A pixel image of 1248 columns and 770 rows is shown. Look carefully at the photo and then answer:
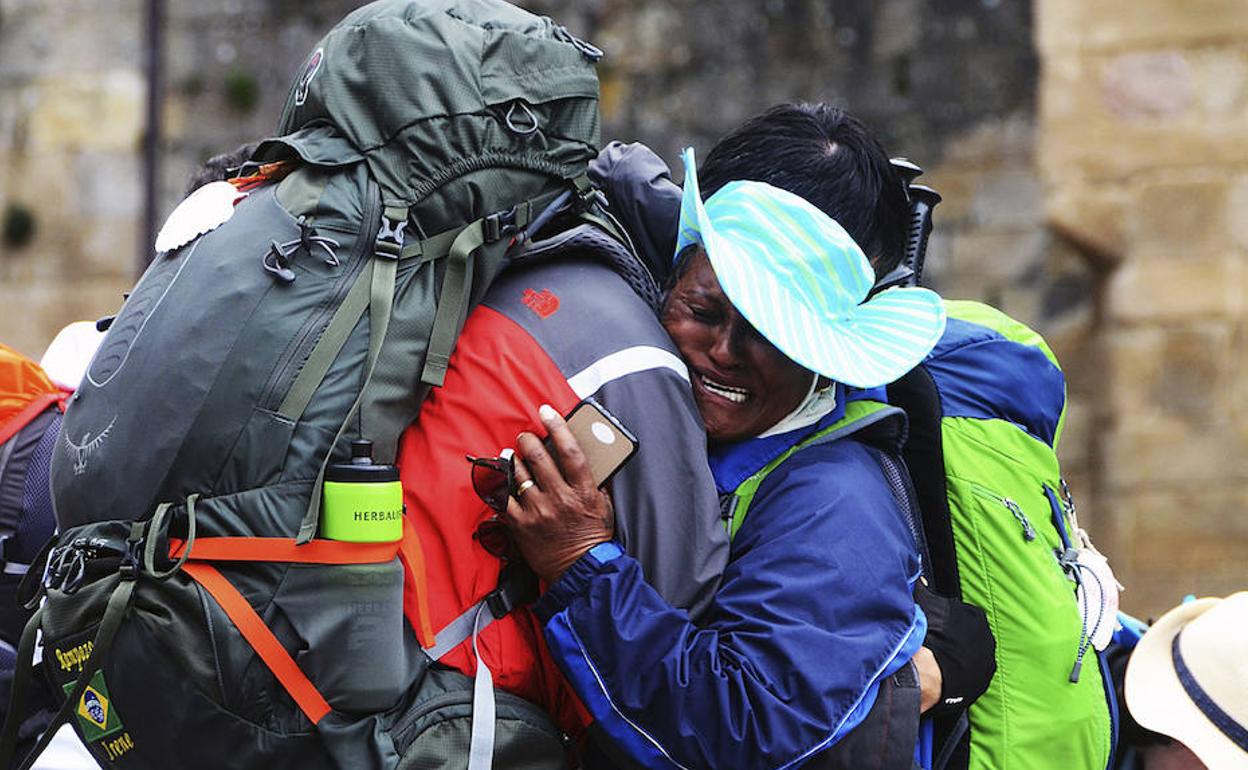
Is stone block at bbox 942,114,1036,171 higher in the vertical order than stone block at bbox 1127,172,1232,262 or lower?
higher

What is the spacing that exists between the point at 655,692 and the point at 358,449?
537 mm

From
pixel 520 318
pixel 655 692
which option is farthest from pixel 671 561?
pixel 520 318

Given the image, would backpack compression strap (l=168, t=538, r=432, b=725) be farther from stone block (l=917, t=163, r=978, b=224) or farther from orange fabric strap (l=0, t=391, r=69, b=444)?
stone block (l=917, t=163, r=978, b=224)

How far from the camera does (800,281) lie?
2.33m

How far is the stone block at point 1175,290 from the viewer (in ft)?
21.9

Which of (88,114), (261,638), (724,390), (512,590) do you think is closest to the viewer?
(261,638)

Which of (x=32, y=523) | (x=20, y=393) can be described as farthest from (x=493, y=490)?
(x=20, y=393)

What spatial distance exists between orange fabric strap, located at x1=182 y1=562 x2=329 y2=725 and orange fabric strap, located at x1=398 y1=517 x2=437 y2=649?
17cm

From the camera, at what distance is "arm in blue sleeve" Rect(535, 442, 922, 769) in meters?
2.14

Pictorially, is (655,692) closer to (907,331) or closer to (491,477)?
(491,477)

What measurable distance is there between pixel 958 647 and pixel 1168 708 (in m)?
0.78

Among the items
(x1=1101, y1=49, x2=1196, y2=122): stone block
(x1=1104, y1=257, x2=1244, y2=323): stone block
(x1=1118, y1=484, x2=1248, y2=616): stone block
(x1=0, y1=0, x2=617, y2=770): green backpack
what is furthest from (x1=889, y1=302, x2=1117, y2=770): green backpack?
(x1=1101, y1=49, x2=1196, y2=122): stone block

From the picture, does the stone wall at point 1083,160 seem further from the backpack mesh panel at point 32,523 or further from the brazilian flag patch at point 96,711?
the brazilian flag patch at point 96,711

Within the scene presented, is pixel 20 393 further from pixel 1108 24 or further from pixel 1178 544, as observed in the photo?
pixel 1108 24
